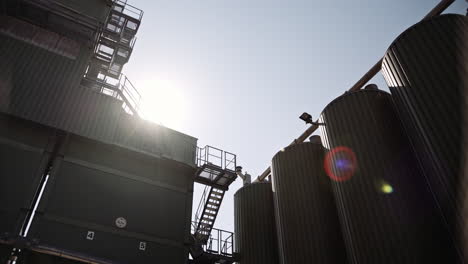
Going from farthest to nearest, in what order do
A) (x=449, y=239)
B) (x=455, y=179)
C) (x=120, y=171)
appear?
(x=120, y=171)
(x=449, y=239)
(x=455, y=179)

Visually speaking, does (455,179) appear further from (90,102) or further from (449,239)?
(90,102)

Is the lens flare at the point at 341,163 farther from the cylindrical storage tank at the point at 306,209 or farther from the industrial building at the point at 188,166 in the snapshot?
the cylindrical storage tank at the point at 306,209

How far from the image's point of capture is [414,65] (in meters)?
14.2

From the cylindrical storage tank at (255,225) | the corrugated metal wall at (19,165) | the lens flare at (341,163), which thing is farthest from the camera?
the cylindrical storage tank at (255,225)

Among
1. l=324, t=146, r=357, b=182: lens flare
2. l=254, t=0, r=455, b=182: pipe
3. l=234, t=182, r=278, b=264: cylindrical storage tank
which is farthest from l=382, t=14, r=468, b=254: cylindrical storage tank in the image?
l=234, t=182, r=278, b=264: cylindrical storage tank

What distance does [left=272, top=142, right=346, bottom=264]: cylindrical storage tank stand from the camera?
16281 millimetres

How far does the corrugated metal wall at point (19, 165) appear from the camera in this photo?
47.7ft

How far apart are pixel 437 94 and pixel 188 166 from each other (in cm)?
1288

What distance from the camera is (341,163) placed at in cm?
1578

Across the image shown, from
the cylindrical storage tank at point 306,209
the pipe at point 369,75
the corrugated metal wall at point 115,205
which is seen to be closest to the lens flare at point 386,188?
the cylindrical storage tank at point 306,209

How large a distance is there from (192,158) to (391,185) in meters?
11.1

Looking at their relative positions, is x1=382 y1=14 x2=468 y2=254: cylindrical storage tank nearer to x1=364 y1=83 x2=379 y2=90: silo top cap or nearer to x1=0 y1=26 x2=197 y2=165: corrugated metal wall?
x1=364 y1=83 x2=379 y2=90: silo top cap

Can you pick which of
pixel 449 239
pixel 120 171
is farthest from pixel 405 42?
pixel 120 171

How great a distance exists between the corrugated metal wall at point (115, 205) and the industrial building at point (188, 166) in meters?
0.06
